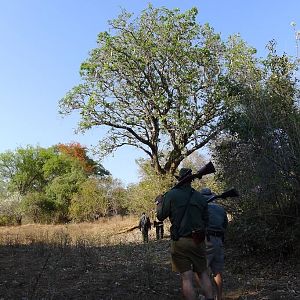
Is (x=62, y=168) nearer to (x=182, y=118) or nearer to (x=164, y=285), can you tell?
(x=182, y=118)

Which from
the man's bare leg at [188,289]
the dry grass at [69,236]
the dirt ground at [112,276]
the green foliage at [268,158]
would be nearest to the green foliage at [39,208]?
the dry grass at [69,236]

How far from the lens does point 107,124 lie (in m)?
26.9

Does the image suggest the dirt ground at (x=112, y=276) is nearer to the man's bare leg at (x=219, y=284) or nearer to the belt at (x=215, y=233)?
the man's bare leg at (x=219, y=284)

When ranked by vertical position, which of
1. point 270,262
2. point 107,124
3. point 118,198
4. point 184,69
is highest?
point 184,69

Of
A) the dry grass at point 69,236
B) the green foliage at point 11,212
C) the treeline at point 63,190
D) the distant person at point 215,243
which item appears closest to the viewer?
the distant person at point 215,243

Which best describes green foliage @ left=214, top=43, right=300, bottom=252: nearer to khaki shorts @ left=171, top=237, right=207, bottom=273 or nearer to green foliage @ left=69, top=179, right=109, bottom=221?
khaki shorts @ left=171, top=237, right=207, bottom=273

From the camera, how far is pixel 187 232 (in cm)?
557

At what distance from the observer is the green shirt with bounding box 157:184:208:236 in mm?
5594

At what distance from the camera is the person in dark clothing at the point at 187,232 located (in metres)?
5.56

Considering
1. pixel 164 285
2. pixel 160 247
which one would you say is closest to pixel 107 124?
pixel 160 247

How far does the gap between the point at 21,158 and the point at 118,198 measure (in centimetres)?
2846

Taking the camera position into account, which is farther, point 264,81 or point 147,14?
point 147,14

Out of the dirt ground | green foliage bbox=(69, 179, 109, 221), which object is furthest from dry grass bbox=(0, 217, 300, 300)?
green foliage bbox=(69, 179, 109, 221)

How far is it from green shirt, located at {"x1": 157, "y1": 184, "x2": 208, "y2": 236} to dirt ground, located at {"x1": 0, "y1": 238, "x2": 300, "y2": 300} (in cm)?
197
